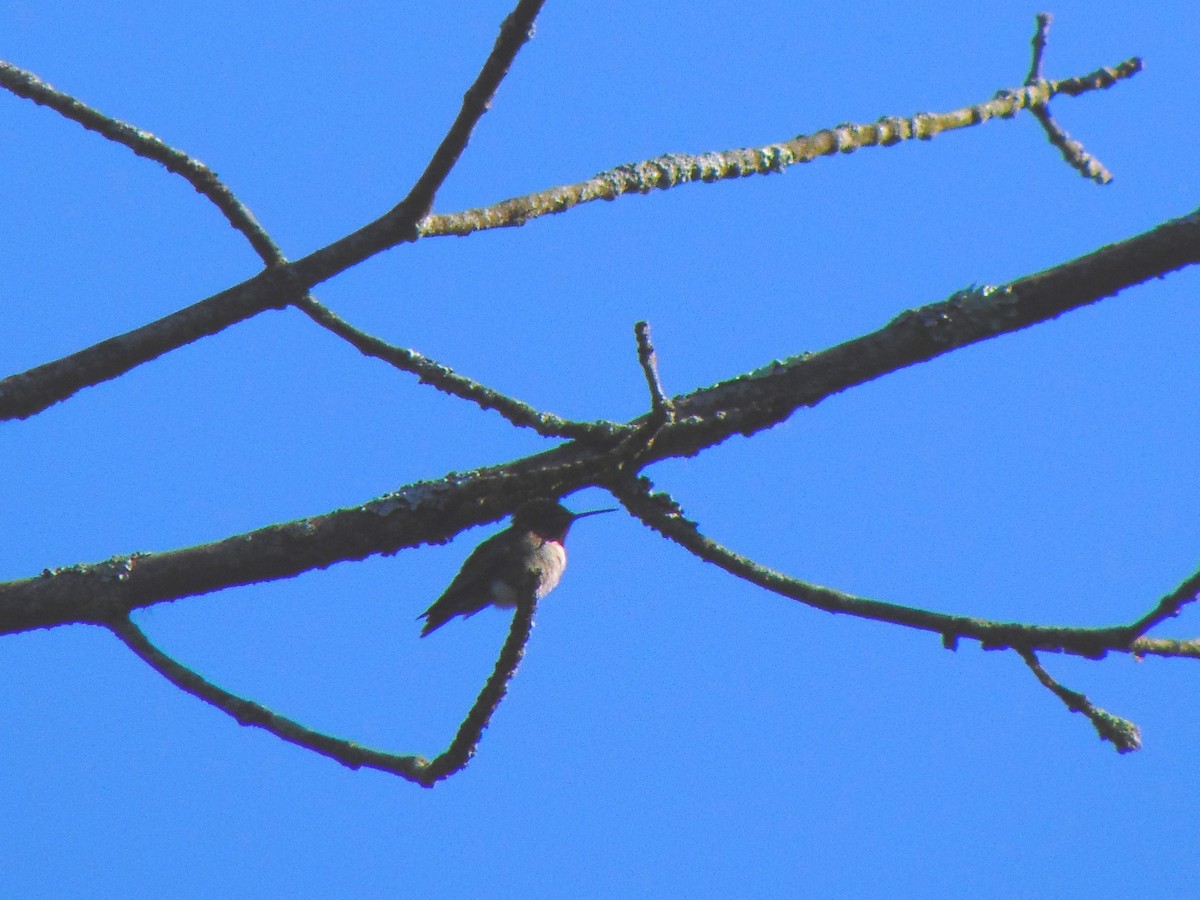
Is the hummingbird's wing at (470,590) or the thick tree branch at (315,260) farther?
the hummingbird's wing at (470,590)

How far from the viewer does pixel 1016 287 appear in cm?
240

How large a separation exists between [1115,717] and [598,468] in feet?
3.66

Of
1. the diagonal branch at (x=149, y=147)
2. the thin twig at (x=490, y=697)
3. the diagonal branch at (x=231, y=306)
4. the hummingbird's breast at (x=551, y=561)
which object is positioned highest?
the hummingbird's breast at (x=551, y=561)

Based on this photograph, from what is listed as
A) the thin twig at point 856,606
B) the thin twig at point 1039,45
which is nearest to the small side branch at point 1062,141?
the thin twig at point 1039,45

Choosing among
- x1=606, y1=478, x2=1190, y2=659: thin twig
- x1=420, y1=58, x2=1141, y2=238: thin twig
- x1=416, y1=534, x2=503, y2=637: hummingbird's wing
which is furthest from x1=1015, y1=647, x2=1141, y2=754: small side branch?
x1=416, y1=534, x2=503, y2=637: hummingbird's wing

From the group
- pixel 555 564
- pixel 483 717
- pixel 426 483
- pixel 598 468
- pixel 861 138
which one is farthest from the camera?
pixel 555 564

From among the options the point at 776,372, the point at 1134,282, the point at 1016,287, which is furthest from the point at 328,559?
the point at 1134,282

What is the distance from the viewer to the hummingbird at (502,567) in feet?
15.4

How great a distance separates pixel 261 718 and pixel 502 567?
2578 mm

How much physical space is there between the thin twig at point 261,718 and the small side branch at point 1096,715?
120 cm

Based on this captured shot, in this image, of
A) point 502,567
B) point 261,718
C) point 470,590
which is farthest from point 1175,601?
point 470,590

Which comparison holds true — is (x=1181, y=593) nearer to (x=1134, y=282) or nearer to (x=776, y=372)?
(x=1134, y=282)

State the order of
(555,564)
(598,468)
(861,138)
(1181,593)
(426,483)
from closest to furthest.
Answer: (1181,593), (598,468), (426,483), (861,138), (555,564)

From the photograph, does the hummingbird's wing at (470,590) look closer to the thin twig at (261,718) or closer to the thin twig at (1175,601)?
the thin twig at (261,718)
